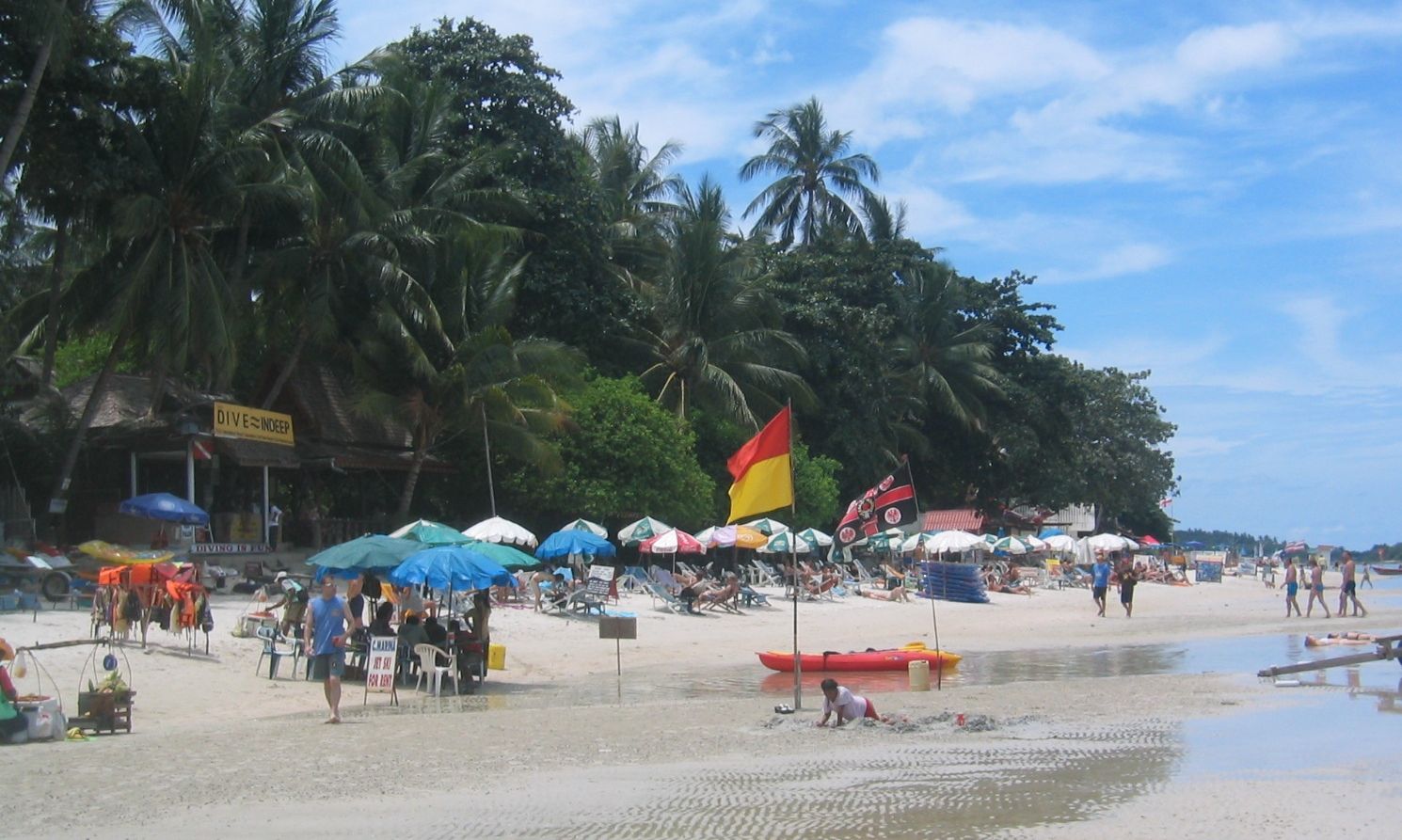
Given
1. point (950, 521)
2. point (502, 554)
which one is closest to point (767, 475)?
point (502, 554)

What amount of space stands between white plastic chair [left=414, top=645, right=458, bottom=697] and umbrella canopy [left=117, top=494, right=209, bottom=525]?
984 cm

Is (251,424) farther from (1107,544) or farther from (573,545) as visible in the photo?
(1107,544)

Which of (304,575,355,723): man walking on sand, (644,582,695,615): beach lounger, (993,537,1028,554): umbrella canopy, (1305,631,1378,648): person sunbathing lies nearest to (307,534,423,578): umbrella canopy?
(304,575,355,723): man walking on sand

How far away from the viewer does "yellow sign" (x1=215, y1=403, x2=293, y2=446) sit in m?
26.7

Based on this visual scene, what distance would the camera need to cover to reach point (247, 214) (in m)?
28.9

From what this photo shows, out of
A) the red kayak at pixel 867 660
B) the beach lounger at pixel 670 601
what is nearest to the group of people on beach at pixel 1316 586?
the beach lounger at pixel 670 601

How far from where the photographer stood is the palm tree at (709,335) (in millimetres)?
37656

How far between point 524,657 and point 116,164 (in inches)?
489

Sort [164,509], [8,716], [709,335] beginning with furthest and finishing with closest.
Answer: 1. [709,335]
2. [164,509]
3. [8,716]

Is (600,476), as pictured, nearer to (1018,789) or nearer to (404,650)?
(404,650)

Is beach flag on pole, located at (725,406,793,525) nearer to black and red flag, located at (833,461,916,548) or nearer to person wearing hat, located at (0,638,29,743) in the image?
black and red flag, located at (833,461,916,548)

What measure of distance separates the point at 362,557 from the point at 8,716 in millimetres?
5259

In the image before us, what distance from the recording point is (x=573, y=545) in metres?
25.9

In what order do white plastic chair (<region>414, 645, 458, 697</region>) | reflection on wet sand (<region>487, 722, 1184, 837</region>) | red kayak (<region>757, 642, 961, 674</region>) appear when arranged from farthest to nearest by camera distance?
1. red kayak (<region>757, 642, 961, 674</region>)
2. white plastic chair (<region>414, 645, 458, 697</region>)
3. reflection on wet sand (<region>487, 722, 1184, 837</region>)
